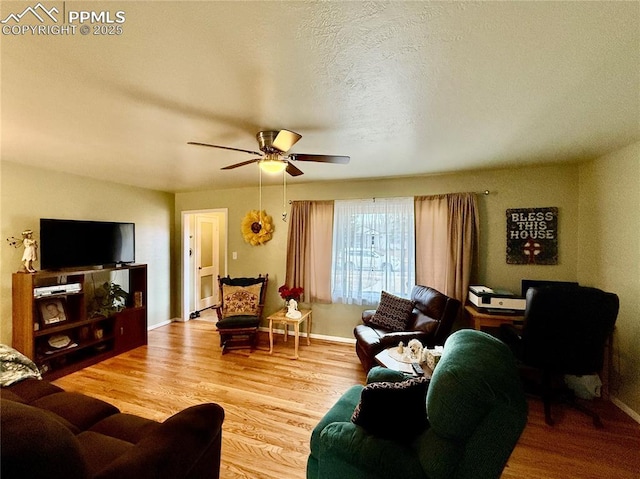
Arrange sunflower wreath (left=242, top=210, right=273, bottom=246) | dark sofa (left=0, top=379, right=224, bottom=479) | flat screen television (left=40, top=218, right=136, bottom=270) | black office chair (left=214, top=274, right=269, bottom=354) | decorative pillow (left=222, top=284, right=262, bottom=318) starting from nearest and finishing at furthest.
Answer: dark sofa (left=0, top=379, right=224, bottom=479) → flat screen television (left=40, top=218, right=136, bottom=270) → black office chair (left=214, top=274, right=269, bottom=354) → decorative pillow (left=222, top=284, right=262, bottom=318) → sunflower wreath (left=242, top=210, right=273, bottom=246)

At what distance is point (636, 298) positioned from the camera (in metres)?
2.27

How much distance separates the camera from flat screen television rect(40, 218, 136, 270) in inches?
121

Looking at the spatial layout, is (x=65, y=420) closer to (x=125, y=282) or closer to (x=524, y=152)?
(x=125, y=282)

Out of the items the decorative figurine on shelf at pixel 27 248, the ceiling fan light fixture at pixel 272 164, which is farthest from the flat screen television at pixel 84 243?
the ceiling fan light fixture at pixel 272 164

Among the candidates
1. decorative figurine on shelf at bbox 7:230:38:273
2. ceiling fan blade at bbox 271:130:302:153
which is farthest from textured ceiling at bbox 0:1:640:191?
decorative figurine on shelf at bbox 7:230:38:273

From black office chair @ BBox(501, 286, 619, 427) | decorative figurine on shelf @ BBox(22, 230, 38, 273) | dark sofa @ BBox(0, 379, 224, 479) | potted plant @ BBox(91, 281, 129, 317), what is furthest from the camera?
potted plant @ BBox(91, 281, 129, 317)

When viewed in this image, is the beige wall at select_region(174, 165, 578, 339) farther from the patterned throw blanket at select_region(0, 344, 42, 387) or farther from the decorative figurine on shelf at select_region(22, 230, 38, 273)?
the patterned throw blanket at select_region(0, 344, 42, 387)

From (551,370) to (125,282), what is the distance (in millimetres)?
5305

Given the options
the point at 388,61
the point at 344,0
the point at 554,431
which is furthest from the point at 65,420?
the point at 554,431

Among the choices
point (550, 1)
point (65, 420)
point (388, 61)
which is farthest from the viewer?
point (65, 420)

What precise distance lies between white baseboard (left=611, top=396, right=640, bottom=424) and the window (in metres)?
2.08

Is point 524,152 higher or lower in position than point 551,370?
higher

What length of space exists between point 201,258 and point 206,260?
0.66 feet

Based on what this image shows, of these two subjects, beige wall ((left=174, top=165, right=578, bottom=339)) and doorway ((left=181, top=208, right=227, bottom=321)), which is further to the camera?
doorway ((left=181, top=208, right=227, bottom=321))
